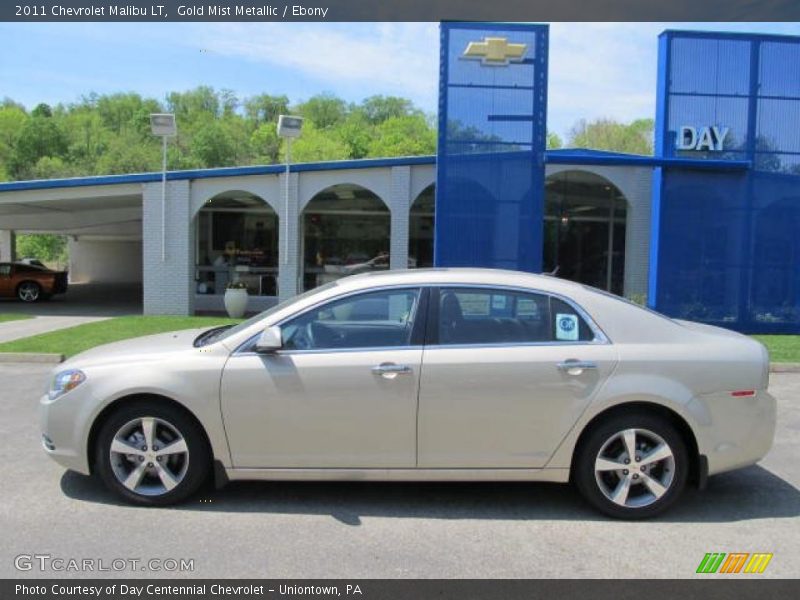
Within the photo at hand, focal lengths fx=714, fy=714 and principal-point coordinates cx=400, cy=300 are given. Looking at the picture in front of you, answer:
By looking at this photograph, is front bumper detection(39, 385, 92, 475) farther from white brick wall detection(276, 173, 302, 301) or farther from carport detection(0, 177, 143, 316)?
carport detection(0, 177, 143, 316)

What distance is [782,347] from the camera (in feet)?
43.0

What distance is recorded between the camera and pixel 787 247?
52.5 ft

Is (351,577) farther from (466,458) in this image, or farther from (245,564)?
(466,458)

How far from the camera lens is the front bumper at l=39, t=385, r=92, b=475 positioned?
4586 millimetres

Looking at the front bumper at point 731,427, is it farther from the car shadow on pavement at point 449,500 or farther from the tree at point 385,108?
the tree at point 385,108

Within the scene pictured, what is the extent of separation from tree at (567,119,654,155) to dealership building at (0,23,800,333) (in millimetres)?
43958

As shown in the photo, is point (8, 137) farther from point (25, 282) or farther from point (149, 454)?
point (149, 454)

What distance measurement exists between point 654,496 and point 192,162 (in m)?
75.9

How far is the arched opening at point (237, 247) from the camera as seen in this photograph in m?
20.1

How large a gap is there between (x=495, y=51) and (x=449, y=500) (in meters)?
10.6

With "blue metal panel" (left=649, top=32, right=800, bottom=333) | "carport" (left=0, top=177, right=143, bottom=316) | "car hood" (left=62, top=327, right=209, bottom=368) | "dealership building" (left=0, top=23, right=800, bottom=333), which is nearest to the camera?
"car hood" (left=62, top=327, right=209, bottom=368)

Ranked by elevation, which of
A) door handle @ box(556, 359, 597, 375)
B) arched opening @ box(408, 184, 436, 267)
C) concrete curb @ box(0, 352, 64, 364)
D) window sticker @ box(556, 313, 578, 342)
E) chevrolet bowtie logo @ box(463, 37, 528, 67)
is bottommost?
concrete curb @ box(0, 352, 64, 364)

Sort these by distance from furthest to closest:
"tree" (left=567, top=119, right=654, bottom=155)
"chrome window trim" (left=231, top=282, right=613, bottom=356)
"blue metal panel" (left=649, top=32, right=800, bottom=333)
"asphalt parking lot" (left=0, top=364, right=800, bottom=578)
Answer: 1. "tree" (left=567, top=119, right=654, bottom=155)
2. "blue metal panel" (left=649, top=32, right=800, bottom=333)
3. "chrome window trim" (left=231, top=282, right=613, bottom=356)
4. "asphalt parking lot" (left=0, top=364, right=800, bottom=578)

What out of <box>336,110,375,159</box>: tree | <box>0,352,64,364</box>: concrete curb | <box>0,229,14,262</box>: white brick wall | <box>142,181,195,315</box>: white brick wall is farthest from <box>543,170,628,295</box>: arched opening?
<box>336,110,375,159</box>: tree
